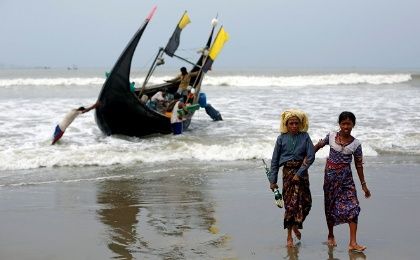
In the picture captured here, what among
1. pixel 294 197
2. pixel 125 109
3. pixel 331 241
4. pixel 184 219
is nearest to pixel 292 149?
pixel 294 197

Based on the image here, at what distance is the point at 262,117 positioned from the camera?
15000 mm

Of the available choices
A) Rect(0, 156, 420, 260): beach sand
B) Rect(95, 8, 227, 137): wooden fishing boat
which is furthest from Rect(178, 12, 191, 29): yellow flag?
Rect(0, 156, 420, 260): beach sand

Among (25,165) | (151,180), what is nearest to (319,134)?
(151,180)

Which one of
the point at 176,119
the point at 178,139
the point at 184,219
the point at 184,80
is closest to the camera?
the point at 184,219

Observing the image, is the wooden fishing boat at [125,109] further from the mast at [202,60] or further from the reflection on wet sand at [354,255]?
the reflection on wet sand at [354,255]

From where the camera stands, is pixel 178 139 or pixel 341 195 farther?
pixel 178 139

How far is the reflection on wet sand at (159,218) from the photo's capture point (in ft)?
14.3

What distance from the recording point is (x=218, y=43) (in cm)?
1362

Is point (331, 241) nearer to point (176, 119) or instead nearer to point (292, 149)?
point (292, 149)

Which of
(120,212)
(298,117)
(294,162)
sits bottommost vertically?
(120,212)

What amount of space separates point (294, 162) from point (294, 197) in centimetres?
28

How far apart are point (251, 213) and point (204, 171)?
2.63 m

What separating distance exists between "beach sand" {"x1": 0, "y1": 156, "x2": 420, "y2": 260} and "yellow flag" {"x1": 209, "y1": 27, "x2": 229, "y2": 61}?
6285 mm

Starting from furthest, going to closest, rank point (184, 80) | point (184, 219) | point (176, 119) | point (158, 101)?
point (184, 80) < point (158, 101) < point (176, 119) < point (184, 219)
